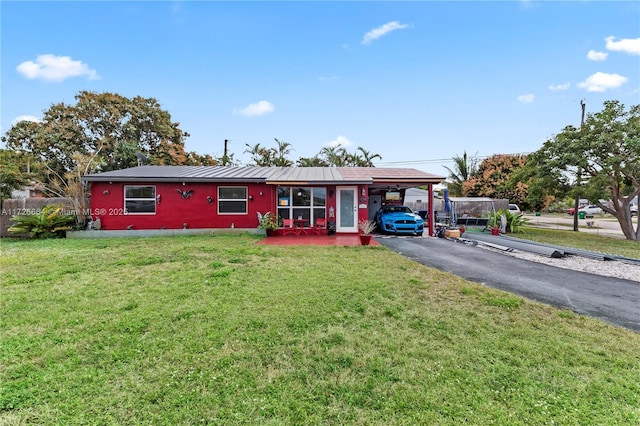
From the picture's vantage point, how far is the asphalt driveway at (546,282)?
448cm

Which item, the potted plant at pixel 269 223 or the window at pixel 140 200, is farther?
the window at pixel 140 200

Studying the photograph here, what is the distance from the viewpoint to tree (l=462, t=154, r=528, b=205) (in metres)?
28.3

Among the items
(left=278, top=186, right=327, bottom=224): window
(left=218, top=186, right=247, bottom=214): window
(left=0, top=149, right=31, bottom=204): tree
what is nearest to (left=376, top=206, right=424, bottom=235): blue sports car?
(left=278, top=186, right=327, bottom=224): window

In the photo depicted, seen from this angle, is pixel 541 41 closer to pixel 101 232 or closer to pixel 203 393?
pixel 203 393

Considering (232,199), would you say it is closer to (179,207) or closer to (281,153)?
(179,207)

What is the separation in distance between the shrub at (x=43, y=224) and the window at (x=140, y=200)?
230 cm

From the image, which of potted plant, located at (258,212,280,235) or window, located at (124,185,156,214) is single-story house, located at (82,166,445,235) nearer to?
window, located at (124,185,156,214)

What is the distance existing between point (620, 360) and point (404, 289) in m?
2.74

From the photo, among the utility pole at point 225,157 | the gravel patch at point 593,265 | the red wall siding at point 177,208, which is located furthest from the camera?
the utility pole at point 225,157

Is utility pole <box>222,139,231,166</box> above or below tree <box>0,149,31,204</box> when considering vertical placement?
above

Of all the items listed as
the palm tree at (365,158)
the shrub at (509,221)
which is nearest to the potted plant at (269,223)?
the shrub at (509,221)

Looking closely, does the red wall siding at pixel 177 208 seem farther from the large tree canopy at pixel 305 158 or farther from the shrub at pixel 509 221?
the large tree canopy at pixel 305 158

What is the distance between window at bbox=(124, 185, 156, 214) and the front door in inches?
328

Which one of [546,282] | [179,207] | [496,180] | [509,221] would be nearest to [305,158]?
[179,207]
